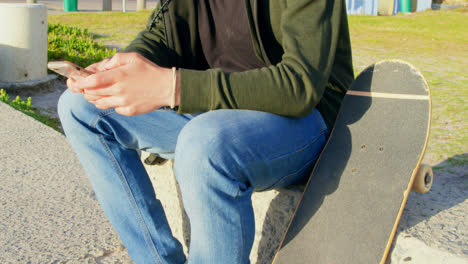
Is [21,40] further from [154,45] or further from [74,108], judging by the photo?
[74,108]

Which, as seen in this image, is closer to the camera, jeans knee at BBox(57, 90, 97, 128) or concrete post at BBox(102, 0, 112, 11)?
jeans knee at BBox(57, 90, 97, 128)

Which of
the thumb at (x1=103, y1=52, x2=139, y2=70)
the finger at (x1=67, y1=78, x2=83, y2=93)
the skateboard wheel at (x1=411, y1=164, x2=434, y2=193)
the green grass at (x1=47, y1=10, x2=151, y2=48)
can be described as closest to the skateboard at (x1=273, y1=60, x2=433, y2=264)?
the skateboard wheel at (x1=411, y1=164, x2=434, y2=193)

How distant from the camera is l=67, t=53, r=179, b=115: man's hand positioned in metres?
1.47

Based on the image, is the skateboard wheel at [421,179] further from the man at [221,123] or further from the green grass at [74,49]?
the green grass at [74,49]

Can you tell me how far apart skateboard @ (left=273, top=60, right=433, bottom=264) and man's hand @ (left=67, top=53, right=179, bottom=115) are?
60cm

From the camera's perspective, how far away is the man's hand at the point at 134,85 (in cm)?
147

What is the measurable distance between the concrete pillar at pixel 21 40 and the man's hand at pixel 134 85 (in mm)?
5012

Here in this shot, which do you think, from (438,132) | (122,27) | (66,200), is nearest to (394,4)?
(122,27)

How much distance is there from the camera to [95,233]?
2432 millimetres

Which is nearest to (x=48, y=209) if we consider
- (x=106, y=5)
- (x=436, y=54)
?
A: (x=436, y=54)

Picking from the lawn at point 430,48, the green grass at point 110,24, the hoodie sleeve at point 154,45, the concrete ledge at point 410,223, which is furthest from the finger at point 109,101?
the green grass at point 110,24

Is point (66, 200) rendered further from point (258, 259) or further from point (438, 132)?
point (438, 132)

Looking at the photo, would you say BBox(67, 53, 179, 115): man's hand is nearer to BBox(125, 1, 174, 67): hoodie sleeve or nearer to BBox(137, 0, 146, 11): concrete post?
BBox(125, 1, 174, 67): hoodie sleeve

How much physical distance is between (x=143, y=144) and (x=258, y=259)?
653mm
